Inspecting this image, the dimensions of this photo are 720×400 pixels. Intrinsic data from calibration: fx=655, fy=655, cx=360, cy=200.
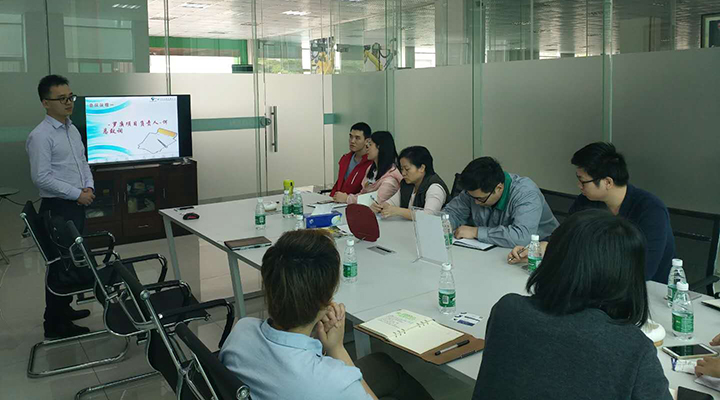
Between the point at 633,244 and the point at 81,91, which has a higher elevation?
the point at 81,91

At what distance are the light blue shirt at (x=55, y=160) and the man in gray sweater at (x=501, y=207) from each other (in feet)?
8.59

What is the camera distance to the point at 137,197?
6816 mm

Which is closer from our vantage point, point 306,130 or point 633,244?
point 633,244

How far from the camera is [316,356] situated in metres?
1.60

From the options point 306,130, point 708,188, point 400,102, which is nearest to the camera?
point 708,188

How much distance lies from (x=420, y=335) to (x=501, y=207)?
1.55 m

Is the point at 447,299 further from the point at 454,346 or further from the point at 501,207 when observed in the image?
the point at 501,207

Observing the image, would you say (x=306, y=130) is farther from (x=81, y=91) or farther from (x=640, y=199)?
(x=640, y=199)

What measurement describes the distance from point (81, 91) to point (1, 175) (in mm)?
1123

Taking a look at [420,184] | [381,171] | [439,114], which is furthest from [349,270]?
[439,114]

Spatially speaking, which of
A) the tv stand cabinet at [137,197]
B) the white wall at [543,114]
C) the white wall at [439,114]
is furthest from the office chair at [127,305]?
the white wall at [439,114]

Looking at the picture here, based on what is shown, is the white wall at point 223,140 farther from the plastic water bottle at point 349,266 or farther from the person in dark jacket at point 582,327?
the person in dark jacket at point 582,327

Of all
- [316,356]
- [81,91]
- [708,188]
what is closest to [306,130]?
[81,91]

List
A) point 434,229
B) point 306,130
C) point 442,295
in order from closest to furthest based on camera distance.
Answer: point 442,295 < point 434,229 < point 306,130
